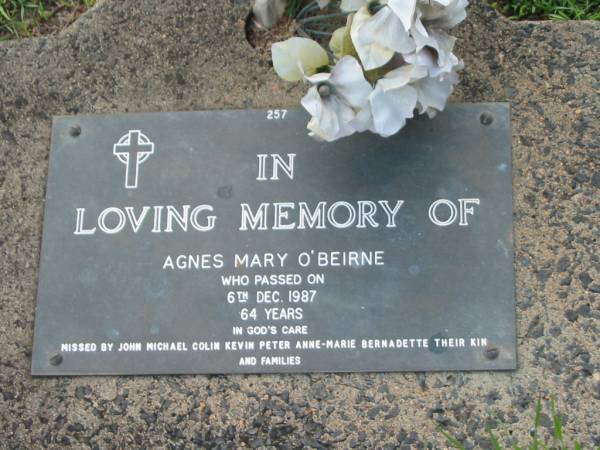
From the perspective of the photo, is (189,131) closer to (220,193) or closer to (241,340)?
(220,193)

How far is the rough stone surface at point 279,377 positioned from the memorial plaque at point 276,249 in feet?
0.14

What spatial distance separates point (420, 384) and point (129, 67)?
1012 millimetres

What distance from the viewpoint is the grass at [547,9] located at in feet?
9.17

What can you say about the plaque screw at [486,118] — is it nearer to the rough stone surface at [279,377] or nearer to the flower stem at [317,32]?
the rough stone surface at [279,377]

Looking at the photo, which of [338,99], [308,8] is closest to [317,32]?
[308,8]

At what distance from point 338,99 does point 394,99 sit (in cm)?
12

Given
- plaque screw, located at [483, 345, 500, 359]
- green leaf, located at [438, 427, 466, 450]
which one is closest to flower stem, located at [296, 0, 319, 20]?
plaque screw, located at [483, 345, 500, 359]

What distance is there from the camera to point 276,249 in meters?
2.45

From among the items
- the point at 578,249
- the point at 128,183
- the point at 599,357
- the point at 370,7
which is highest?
the point at 370,7

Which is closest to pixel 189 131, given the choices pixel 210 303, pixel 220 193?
pixel 220 193

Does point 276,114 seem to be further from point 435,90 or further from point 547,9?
point 547,9

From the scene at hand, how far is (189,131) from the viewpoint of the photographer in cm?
255

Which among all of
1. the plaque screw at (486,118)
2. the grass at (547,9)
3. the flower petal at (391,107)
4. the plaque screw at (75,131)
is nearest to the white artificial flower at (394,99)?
the flower petal at (391,107)

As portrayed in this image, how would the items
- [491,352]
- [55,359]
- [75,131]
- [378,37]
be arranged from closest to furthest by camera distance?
[378,37] < [491,352] < [55,359] < [75,131]
